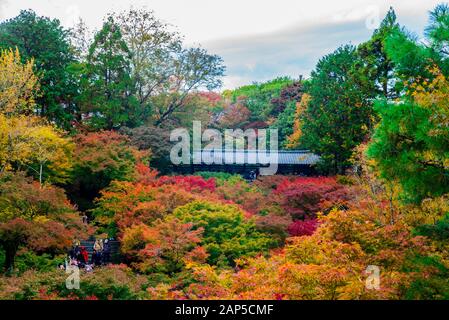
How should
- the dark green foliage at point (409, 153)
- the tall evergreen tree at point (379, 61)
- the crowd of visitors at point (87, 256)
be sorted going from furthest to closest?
the tall evergreen tree at point (379, 61) → the crowd of visitors at point (87, 256) → the dark green foliage at point (409, 153)

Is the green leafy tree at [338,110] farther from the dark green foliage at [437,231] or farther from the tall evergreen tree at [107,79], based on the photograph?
the dark green foliage at [437,231]

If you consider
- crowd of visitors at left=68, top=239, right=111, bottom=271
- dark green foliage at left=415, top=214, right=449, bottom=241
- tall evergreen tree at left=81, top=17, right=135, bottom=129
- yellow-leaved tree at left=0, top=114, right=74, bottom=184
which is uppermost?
tall evergreen tree at left=81, top=17, right=135, bottom=129

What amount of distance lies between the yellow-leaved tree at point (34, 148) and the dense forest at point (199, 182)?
0.07 metres

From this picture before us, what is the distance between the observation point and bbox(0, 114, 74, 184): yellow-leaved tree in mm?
16609

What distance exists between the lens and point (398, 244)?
9453mm

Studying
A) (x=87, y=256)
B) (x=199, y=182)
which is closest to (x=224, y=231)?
(x=87, y=256)

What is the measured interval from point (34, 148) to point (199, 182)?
8.33 metres

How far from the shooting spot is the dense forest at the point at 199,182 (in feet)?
28.8

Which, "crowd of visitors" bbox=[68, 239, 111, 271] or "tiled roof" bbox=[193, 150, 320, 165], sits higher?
"tiled roof" bbox=[193, 150, 320, 165]

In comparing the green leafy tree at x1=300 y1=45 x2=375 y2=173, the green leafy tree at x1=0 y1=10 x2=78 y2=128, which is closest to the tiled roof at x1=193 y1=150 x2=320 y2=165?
the green leafy tree at x1=300 y1=45 x2=375 y2=173

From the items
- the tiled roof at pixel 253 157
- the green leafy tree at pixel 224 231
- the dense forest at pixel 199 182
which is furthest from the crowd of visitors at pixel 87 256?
the tiled roof at pixel 253 157

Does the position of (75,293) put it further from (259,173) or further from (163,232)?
(259,173)

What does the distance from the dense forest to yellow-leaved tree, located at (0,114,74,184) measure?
75mm

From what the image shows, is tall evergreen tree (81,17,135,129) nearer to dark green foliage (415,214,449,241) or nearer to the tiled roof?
the tiled roof
